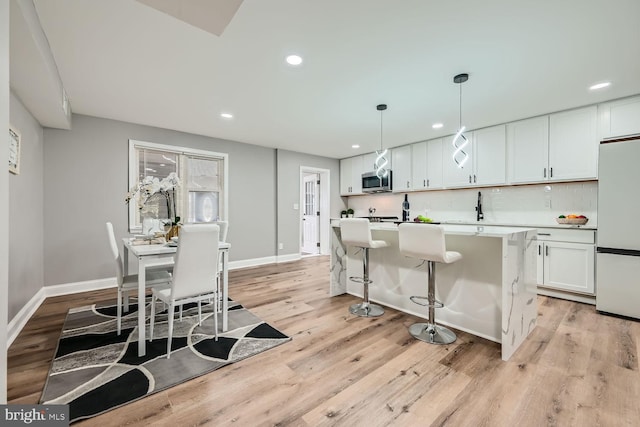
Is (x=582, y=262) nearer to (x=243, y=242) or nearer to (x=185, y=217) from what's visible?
(x=243, y=242)

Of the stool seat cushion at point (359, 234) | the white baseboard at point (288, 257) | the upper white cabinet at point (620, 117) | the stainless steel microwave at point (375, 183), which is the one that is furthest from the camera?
the white baseboard at point (288, 257)

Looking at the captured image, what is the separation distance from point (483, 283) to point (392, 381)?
1.23 metres

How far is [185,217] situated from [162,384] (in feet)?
10.9

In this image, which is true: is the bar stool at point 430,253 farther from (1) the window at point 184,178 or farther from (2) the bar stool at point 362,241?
(1) the window at point 184,178

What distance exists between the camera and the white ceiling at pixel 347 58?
69.5 inches

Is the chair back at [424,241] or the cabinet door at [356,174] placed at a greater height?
the cabinet door at [356,174]

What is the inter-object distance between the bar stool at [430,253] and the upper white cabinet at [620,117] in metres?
2.83

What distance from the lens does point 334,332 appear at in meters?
2.43

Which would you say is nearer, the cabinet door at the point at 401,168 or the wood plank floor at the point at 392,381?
the wood plank floor at the point at 392,381

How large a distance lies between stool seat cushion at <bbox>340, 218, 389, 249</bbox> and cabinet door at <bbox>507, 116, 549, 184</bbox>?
2674 mm

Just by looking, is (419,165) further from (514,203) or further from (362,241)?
(362,241)

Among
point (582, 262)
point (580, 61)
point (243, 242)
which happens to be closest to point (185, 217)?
point (243, 242)

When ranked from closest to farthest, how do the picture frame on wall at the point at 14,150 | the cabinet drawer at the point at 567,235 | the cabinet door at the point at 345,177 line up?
the picture frame on wall at the point at 14,150 < the cabinet drawer at the point at 567,235 < the cabinet door at the point at 345,177

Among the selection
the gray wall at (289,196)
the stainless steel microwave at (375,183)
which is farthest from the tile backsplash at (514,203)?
the gray wall at (289,196)
